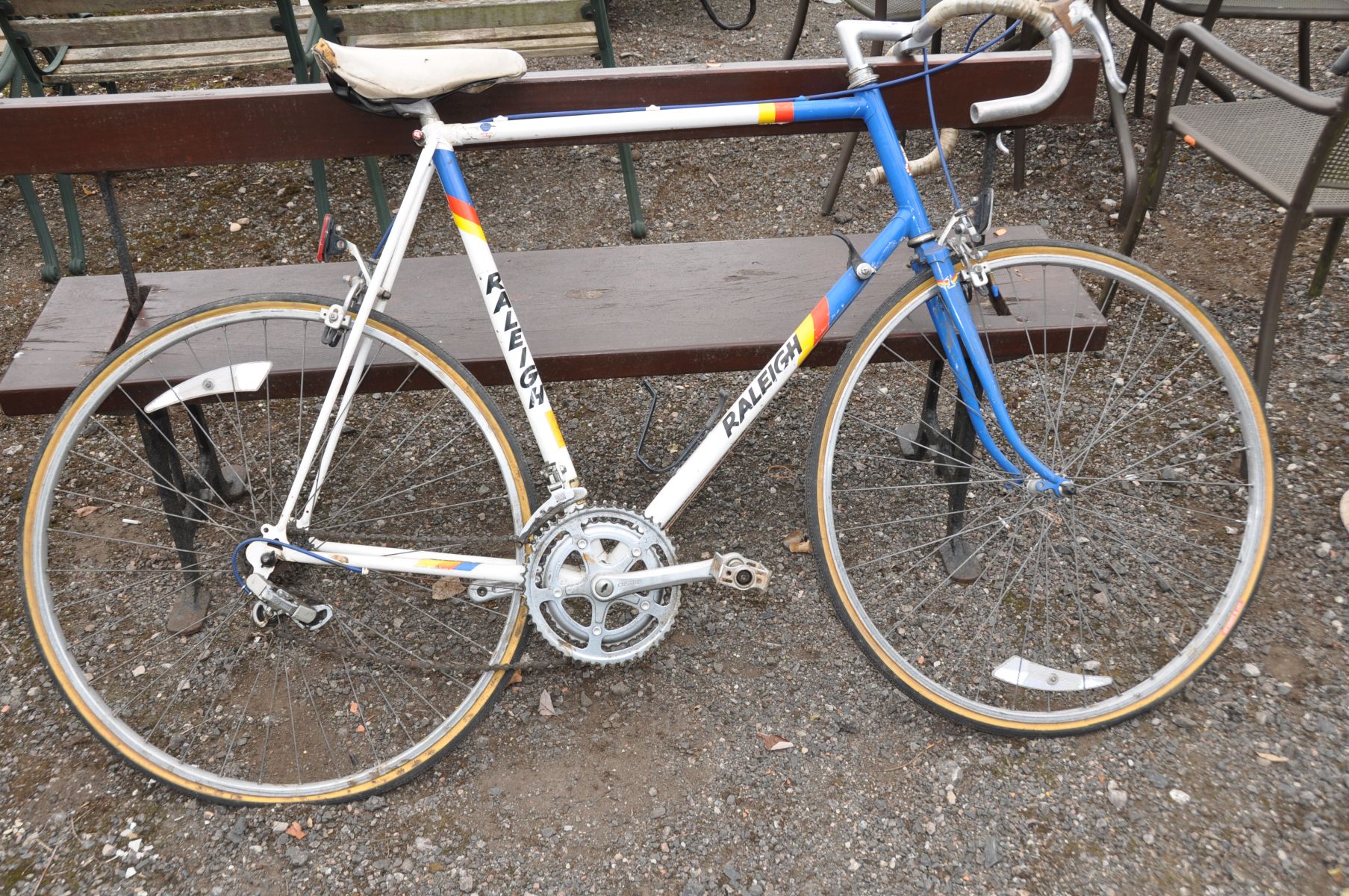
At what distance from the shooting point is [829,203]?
4.44 meters

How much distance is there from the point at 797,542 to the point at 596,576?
2.99ft

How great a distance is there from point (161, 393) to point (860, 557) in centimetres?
185

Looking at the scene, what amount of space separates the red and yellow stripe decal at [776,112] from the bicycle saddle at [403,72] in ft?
1.78

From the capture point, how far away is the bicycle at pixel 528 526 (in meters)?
2.09

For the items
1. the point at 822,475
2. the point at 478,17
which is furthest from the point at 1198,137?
the point at 478,17

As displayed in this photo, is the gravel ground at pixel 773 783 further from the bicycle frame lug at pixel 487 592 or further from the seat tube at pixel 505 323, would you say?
the seat tube at pixel 505 323

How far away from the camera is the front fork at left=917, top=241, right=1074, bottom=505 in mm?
2094

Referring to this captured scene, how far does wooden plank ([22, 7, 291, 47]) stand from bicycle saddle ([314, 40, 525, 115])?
253 cm

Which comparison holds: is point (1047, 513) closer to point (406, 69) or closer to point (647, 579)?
point (647, 579)

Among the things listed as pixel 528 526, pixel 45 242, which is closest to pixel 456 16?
pixel 45 242

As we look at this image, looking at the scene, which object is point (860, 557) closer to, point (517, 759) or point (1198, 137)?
point (517, 759)

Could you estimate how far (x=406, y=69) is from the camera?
196cm

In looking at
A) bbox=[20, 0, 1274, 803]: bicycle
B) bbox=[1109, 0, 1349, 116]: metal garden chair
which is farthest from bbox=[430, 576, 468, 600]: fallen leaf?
bbox=[1109, 0, 1349, 116]: metal garden chair

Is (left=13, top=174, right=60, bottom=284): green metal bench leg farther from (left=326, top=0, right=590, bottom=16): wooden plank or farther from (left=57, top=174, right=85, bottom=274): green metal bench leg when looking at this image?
(left=326, top=0, right=590, bottom=16): wooden plank
